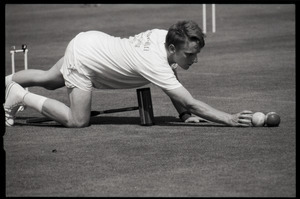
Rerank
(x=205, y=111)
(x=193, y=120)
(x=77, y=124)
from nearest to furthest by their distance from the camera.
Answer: (x=205, y=111), (x=77, y=124), (x=193, y=120)

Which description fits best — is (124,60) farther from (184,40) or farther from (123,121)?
(123,121)

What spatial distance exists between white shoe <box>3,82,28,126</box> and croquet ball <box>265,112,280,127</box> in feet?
9.23

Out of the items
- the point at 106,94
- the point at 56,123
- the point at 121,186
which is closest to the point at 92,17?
the point at 106,94

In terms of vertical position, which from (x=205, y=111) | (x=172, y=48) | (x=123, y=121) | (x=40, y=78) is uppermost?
(x=172, y=48)

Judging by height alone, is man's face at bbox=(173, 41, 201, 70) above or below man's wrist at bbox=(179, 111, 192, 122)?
above

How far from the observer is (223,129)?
29.8 feet

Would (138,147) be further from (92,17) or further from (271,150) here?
(92,17)

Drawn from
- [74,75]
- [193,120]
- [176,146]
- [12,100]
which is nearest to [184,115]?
[193,120]

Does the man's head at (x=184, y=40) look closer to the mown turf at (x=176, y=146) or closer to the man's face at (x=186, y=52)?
the man's face at (x=186, y=52)

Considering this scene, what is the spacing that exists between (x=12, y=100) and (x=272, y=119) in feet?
9.84

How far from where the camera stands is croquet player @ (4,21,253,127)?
8945mm

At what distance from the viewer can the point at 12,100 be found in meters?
9.45

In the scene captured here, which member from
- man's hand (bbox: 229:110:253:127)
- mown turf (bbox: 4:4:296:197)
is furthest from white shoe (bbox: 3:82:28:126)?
man's hand (bbox: 229:110:253:127)

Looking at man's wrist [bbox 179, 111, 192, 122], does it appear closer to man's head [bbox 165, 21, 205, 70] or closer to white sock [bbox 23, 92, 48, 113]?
man's head [bbox 165, 21, 205, 70]
